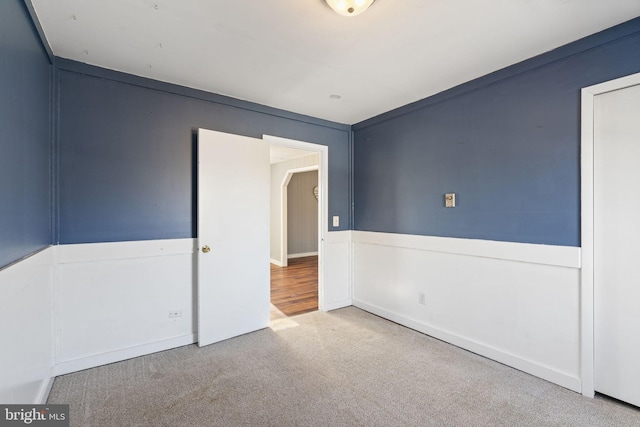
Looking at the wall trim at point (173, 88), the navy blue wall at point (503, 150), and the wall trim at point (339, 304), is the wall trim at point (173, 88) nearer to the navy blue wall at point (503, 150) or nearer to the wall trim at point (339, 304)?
the navy blue wall at point (503, 150)

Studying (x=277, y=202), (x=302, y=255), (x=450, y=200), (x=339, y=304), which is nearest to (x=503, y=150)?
(x=450, y=200)

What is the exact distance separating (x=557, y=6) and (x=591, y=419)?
97.1 inches

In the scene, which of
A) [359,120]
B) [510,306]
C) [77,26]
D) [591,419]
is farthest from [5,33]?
[591,419]

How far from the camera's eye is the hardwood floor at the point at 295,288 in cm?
384

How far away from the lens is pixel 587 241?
1.99 m

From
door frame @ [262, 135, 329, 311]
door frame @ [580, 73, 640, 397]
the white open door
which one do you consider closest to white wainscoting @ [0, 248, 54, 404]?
the white open door

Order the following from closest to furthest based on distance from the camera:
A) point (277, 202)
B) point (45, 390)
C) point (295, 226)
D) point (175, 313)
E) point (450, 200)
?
point (45, 390) → point (175, 313) → point (450, 200) → point (277, 202) → point (295, 226)

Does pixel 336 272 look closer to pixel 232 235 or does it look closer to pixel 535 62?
pixel 232 235

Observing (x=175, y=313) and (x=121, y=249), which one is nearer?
(x=121, y=249)

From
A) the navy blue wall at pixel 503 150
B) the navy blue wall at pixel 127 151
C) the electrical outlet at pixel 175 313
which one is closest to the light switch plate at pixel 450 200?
the navy blue wall at pixel 503 150

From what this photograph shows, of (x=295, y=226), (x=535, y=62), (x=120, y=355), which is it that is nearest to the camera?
(x=535, y=62)

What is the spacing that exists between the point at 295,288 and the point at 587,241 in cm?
370

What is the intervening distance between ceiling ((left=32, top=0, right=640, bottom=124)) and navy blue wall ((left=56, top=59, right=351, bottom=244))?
17cm

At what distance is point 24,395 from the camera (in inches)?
57.9
